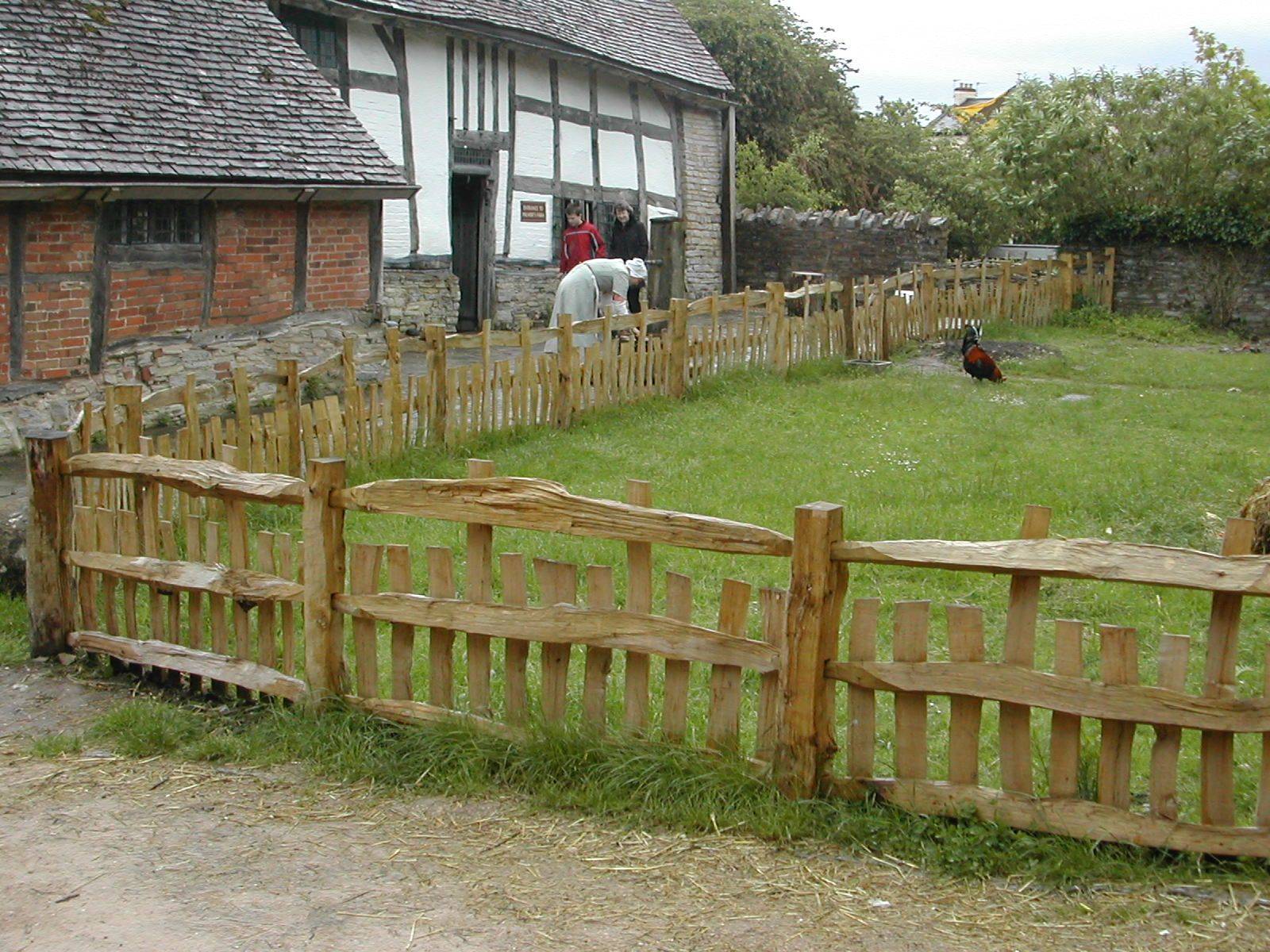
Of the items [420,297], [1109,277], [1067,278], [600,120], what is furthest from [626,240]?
[1109,277]

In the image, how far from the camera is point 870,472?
32.7 ft

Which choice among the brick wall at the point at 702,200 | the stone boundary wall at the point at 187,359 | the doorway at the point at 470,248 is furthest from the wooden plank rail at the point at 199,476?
the brick wall at the point at 702,200

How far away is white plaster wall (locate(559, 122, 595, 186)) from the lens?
2123 centimetres

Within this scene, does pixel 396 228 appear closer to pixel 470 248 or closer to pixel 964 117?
pixel 470 248

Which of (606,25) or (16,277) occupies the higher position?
(606,25)

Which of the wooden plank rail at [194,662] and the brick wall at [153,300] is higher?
the brick wall at [153,300]

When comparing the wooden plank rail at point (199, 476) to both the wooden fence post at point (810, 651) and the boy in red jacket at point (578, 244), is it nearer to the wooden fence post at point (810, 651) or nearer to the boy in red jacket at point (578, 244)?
the wooden fence post at point (810, 651)

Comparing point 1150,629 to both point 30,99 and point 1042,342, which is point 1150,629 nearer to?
point 30,99

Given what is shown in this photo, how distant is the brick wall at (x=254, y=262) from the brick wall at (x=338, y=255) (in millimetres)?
333

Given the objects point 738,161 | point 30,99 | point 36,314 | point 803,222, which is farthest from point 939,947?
point 738,161

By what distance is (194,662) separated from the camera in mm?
5555

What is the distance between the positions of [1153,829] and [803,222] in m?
22.3

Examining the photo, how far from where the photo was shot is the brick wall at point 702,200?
2453cm

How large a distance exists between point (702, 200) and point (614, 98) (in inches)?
127
